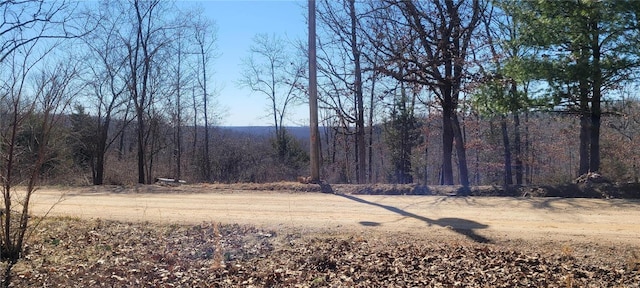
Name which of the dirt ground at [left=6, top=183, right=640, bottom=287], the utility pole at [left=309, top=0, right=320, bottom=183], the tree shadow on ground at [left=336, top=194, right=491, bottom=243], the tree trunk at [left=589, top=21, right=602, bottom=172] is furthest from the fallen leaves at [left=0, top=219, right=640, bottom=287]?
the tree trunk at [left=589, top=21, right=602, bottom=172]

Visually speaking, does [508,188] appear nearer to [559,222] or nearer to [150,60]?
[559,222]

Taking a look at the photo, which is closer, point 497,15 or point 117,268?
point 117,268

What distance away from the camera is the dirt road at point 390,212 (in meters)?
6.57

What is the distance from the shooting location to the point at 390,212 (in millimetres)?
8312

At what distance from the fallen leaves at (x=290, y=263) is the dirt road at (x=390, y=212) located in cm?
79

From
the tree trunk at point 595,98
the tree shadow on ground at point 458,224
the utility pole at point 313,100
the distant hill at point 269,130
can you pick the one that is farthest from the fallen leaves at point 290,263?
the distant hill at point 269,130

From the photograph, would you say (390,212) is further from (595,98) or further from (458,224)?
(595,98)

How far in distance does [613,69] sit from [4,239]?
11.9 meters

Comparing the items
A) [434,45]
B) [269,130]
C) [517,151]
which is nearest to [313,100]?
[434,45]

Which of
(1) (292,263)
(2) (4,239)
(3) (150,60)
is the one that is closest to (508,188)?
(1) (292,263)

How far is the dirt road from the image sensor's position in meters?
6.57

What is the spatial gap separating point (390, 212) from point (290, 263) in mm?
3167

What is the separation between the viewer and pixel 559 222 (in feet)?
22.8

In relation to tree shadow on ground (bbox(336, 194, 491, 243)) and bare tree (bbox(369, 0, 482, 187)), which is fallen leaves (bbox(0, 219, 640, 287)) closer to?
tree shadow on ground (bbox(336, 194, 491, 243))
